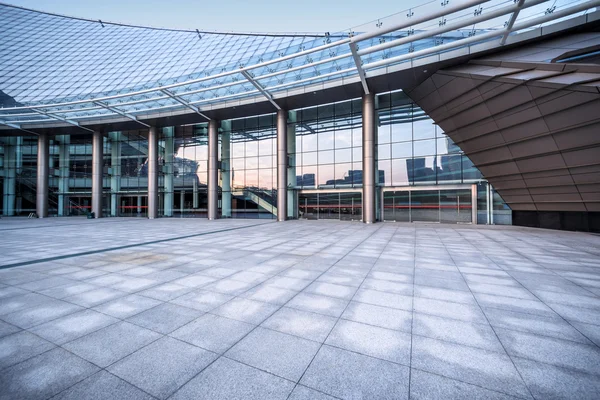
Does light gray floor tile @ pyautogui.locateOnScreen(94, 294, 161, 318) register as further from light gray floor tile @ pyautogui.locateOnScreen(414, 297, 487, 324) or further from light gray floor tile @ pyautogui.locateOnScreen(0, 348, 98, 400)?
light gray floor tile @ pyautogui.locateOnScreen(414, 297, 487, 324)

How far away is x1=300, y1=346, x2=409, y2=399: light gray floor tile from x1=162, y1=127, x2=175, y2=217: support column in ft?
113

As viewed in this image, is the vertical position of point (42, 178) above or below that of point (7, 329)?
above

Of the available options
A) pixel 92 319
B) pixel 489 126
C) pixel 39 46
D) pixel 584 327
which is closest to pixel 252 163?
pixel 489 126

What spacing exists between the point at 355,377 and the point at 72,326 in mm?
4239

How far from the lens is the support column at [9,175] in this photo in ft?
117

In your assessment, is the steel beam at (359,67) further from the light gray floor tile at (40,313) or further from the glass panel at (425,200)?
the light gray floor tile at (40,313)

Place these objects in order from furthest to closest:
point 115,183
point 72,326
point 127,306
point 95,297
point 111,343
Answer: point 115,183 < point 95,297 < point 127,306 < point 72,326 < point 111,343

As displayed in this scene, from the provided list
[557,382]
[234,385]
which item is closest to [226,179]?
[234,385]

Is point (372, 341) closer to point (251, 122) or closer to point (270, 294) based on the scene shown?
point (270, 294)

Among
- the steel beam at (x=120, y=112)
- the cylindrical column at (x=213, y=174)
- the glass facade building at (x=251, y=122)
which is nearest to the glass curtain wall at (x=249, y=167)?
the glass facade building at (x=251, y=122)

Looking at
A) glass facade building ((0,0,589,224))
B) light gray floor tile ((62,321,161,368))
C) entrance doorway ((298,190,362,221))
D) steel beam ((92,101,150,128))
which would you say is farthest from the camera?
entrance doorway ((298,190,362,221))

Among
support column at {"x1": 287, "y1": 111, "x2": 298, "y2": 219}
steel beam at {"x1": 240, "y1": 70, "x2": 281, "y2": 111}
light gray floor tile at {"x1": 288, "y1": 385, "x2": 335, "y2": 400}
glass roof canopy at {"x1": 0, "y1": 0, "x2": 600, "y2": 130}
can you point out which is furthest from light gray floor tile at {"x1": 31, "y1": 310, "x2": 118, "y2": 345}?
support column at {"x1": 287, "y1": 111, "x2": 298, "y2": 219}

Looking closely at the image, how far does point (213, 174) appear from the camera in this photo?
27406mm

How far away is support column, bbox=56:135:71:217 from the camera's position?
35.8m
